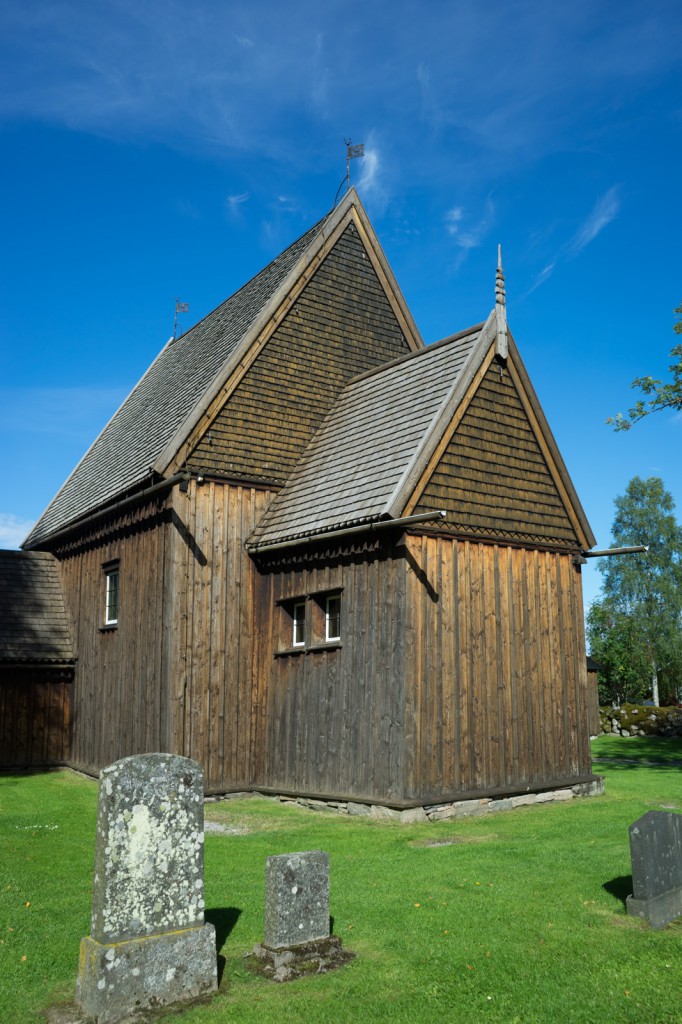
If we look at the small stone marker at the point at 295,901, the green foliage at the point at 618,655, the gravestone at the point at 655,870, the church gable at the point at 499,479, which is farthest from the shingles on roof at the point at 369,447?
the green foliage at the point at 618,655

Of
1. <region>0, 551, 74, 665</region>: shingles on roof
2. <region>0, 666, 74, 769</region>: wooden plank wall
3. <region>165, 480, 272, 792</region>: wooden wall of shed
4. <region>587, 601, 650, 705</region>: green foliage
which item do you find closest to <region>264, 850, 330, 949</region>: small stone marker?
<region>165, 480, 272, 792</region>: wooden wall of shed

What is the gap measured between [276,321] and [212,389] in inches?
96.2

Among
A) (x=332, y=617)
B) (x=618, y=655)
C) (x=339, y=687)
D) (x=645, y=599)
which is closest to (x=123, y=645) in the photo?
(x=332, y=617)

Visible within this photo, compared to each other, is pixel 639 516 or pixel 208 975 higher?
pixel 639 516

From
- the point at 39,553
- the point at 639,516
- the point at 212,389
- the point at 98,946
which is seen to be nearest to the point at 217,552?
the point at 212,389

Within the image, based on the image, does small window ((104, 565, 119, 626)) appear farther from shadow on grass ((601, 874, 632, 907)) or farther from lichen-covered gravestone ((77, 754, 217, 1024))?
lichen-covered gravestone ((77, 754, 217, 1024))

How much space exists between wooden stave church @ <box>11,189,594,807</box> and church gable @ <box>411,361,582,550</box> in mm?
37

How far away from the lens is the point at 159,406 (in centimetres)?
2002

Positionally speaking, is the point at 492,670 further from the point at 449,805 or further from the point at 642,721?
the point at 642,721

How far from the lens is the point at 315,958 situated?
653cm

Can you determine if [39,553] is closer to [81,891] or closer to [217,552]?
[217,552]

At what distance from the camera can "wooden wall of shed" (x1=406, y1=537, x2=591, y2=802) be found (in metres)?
12.8

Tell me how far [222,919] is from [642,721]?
2613 cm

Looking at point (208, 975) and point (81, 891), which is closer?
point (208, 975)
